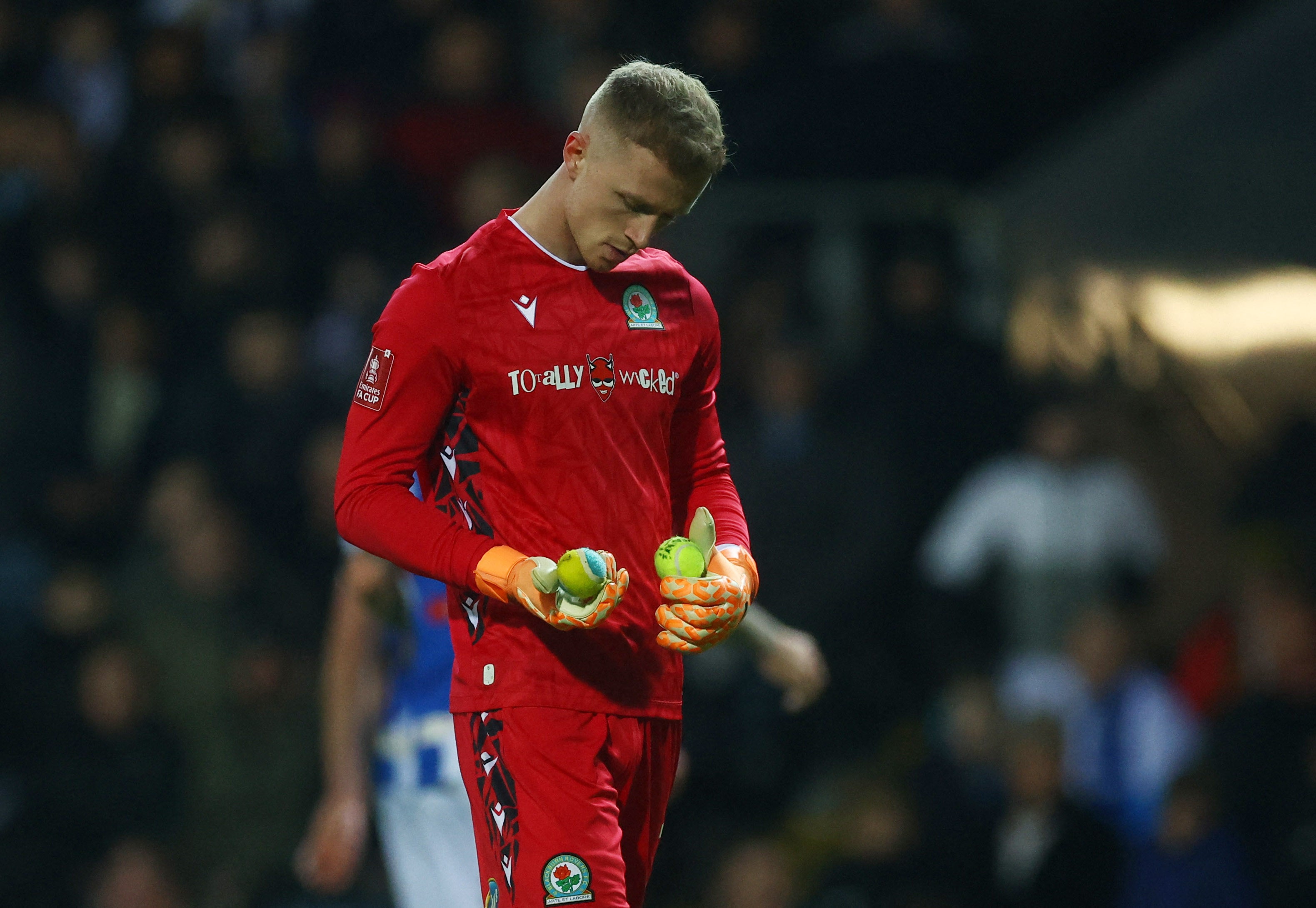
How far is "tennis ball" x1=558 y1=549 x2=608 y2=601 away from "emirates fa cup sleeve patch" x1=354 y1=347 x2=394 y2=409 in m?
0.48

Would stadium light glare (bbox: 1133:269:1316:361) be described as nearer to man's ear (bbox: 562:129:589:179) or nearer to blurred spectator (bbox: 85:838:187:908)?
blurred spectator (bbox: 85:838:187:908)

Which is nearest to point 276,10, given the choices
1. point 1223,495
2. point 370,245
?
point 370,245

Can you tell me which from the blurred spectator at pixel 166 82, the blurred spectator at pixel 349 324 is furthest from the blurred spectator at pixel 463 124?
the blurred spectator at pixel 166 82

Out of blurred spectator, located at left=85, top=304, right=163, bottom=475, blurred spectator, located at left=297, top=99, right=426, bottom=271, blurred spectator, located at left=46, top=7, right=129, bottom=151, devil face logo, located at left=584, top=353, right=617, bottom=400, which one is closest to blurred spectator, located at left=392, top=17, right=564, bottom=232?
blurred spectator, located at left=297, top=99, right=426, bottom=271

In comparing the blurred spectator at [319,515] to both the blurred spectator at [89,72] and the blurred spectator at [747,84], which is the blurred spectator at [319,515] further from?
the blurred spectator at [89,72]

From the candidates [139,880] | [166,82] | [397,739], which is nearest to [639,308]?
[397,739]

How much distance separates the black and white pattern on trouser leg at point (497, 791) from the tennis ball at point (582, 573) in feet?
1.32

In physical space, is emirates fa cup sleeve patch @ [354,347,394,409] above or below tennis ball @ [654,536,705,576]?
above

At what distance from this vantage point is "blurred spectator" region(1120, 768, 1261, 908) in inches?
258

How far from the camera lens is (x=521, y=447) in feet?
10.5

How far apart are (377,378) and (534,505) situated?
34 centimetres

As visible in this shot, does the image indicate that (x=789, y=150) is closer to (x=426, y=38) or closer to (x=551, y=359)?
(x=426, y=38)

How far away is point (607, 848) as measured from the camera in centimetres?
310

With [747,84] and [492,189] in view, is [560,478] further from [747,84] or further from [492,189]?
[747,84]
